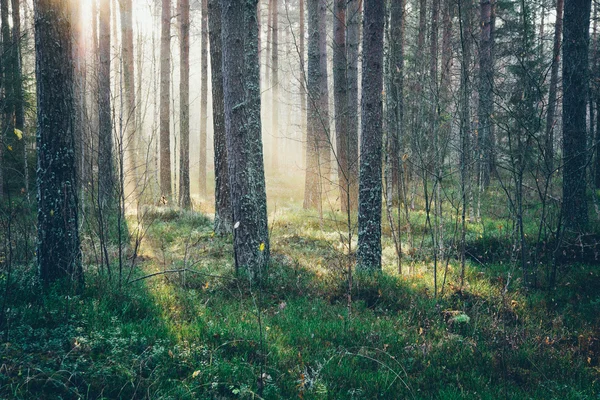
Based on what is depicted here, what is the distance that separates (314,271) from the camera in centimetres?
726

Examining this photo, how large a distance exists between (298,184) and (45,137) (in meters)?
19.7

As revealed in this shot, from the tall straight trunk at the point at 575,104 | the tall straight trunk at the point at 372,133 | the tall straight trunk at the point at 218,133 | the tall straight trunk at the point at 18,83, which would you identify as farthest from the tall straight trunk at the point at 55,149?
the tall straight trunk at the point at 575,104

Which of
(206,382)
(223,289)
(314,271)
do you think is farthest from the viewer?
(314,271)

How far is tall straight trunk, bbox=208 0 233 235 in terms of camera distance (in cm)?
962

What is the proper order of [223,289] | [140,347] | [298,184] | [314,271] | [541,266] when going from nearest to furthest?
[140,347], [223,289], [314,271], [541,266], [298,184]

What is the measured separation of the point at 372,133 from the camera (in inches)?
269

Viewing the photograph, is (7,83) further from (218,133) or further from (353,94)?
(353,94)

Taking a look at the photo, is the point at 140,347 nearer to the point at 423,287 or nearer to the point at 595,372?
the point at 423,287

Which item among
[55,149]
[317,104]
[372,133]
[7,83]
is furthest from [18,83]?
[372,133]

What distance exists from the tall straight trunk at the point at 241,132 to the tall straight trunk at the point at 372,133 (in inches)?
69.1

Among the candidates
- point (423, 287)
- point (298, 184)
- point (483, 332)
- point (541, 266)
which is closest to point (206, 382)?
point (483, 332)

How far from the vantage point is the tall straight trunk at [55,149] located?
16.9ft

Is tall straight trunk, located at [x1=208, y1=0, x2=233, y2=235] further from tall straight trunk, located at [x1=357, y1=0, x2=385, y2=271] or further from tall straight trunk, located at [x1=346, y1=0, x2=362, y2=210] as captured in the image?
tall straight trunk, located at [x1=357, y1=0, x2=385, y2=271]

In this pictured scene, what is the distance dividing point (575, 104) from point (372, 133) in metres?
5.47
